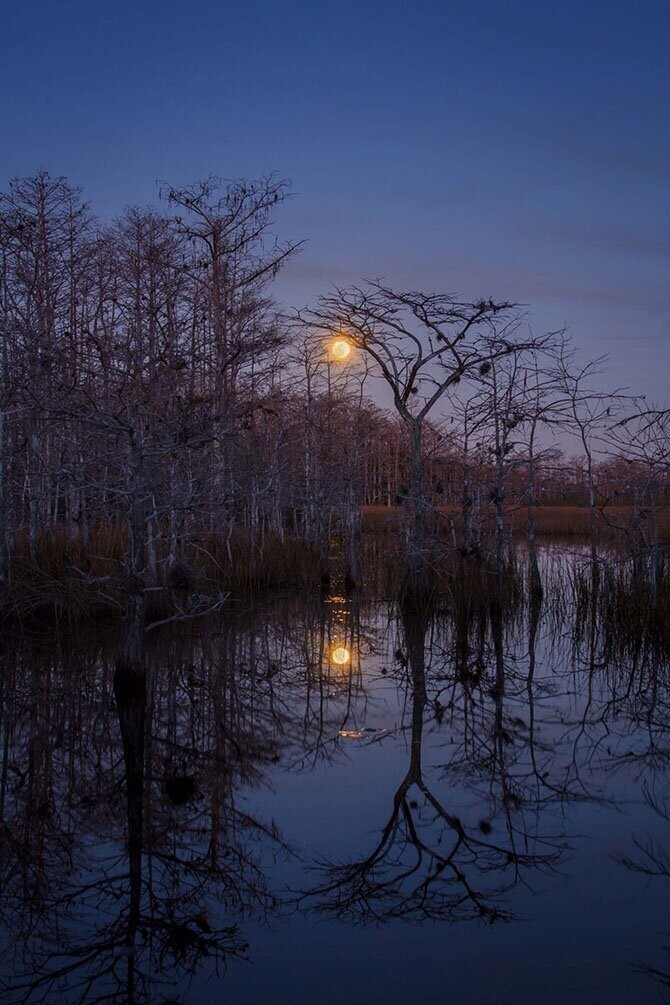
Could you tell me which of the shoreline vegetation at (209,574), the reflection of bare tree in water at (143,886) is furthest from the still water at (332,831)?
the shoreline vegetation at (209,574)

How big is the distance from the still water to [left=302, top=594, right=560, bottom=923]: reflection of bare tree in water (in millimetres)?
14

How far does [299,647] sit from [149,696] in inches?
125

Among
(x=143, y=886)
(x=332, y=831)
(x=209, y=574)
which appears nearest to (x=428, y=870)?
(x=332, y=831)

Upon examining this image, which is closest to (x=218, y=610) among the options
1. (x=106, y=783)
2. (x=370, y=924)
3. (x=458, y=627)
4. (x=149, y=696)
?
(x=458, y=627)

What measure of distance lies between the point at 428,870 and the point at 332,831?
2.36 ft

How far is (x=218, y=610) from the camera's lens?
1238 cm

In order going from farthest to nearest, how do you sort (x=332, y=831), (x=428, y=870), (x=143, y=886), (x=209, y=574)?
(x=209, y=574) < (x=332, y=831) < (x=428, y=870) < (x=143, y=886)

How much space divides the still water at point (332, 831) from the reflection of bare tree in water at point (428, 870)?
0.01 meters

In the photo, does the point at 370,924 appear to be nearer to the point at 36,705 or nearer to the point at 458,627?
the point at 36,705

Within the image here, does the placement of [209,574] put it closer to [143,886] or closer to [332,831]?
[332,831]

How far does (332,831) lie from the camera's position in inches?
193

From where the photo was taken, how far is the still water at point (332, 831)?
11.3ft

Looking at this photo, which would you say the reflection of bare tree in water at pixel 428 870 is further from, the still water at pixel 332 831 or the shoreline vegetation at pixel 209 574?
the shoreline vegetation at pixel 209 574

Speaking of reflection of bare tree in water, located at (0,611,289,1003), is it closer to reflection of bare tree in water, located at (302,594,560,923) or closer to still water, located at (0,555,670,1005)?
still water, located at (0,555,670,1005)
